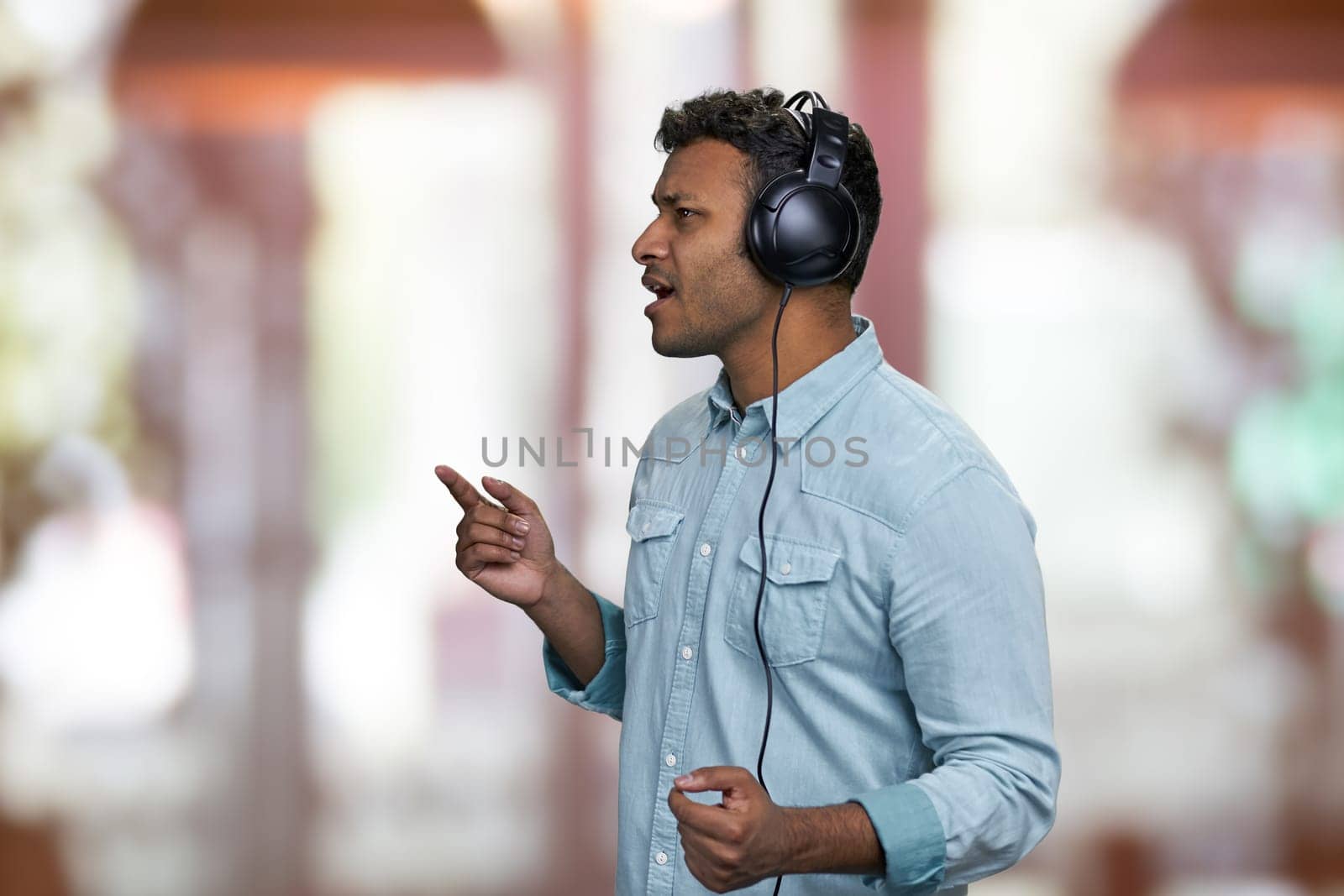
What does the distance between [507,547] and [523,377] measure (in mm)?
1448

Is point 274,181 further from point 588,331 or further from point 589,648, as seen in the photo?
point 589,648

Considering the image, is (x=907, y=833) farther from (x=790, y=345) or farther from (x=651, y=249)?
(x=651, y=249)

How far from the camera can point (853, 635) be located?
1.20 metres

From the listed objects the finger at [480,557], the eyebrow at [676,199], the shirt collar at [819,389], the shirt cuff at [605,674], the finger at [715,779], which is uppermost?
the eyebrow at [676,199]

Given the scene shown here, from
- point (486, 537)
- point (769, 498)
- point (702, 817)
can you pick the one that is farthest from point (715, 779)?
point (486, 537)

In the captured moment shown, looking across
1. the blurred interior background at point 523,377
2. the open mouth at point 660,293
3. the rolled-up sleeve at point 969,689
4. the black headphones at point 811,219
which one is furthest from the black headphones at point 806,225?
the blurred interior background at point 523,377

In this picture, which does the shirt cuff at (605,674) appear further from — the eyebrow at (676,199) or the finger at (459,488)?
the eyebrow at (676,199)

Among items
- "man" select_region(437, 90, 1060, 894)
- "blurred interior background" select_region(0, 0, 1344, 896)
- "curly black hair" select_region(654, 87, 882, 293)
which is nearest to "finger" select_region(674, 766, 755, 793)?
"man" select_region(437, 90, 1060, 894)

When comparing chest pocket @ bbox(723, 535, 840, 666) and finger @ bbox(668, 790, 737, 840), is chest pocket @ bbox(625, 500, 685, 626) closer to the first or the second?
chest pocket @ bbox(723, 535, 840, 666)

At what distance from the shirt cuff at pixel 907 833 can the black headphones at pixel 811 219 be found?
55 centimetres

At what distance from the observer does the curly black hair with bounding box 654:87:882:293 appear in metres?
1.37

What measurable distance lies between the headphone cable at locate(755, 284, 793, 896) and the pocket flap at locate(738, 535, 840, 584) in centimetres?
1

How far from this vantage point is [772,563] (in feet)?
4.07

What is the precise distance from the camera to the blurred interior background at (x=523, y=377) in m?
2.82
